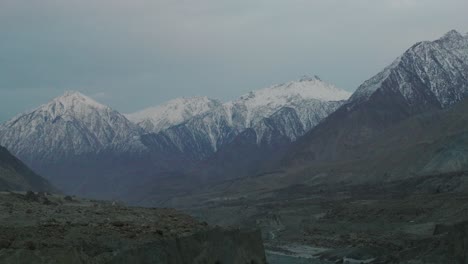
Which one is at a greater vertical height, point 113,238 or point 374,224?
point 113,238

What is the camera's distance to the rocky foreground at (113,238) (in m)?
21.0

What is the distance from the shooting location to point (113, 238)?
23.8m

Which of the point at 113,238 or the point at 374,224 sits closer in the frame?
the point at 113,238

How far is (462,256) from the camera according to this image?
47.0 m

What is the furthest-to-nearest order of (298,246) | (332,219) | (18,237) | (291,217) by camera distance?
(291,217) < (332,219) < (298,246) < (18,237)

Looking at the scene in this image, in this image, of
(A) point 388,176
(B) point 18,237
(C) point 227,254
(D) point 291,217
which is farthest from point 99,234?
(A) point 388,176

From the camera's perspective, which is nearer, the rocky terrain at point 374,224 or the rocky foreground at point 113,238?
the rocky foreground at point 113,238

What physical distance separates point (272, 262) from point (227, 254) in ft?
156

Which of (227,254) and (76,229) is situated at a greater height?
(76,229)

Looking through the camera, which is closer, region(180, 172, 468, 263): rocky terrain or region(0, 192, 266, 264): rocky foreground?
region(0, 192, 266, 264): rocky foreground

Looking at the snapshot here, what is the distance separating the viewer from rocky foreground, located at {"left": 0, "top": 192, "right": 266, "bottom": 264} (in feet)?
68.9

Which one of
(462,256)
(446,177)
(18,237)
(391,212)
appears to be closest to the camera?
(18,237)

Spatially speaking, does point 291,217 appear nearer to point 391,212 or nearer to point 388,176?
point 391,212

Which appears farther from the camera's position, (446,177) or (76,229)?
(446,177)
